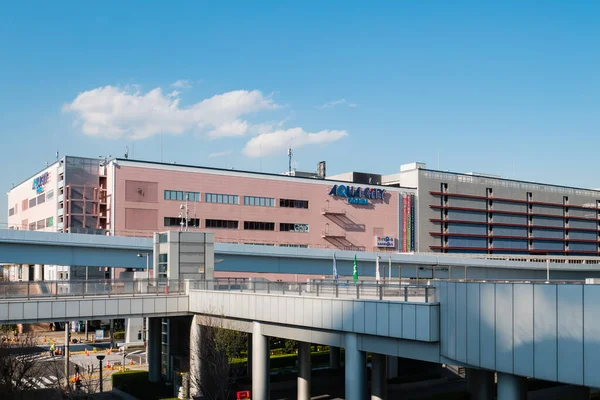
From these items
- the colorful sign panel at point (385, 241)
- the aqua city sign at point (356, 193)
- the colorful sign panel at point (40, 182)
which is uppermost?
the colorful sign panel at point (40, 182)

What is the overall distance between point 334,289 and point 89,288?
48.4 ft

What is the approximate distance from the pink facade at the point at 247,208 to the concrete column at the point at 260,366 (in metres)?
55.5

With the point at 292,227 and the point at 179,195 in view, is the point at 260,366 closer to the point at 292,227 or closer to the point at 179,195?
the point at 179,195

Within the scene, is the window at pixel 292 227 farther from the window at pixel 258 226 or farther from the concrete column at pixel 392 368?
the concrete column at pixel 392 368

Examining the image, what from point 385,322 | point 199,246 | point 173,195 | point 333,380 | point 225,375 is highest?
point 173,195

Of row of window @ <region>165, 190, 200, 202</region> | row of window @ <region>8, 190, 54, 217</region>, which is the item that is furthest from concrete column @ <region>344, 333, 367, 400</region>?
row of window @ <region>8, 190, 54, 217</region>

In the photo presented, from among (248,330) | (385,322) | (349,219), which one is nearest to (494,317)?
Answer: (385,322)

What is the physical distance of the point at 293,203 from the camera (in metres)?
106

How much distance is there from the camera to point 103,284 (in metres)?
38.1

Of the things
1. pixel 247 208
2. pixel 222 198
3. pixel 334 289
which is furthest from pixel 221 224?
pixel 334 289

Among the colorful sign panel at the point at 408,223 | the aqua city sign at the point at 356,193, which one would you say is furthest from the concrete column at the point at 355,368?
the colorful sign panel at the point at 408,223

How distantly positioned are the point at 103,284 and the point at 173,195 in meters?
57.2

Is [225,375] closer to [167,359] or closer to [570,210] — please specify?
[167,359]

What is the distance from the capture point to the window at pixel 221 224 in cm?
9725
